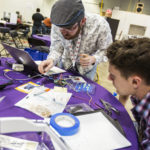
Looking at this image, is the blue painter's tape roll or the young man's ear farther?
the young man's ear

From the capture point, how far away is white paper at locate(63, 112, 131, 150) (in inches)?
21.9

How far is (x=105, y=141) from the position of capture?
0.59m

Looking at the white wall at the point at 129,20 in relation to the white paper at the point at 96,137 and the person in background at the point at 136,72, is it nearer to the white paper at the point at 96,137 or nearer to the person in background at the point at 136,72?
the person in background at the point at 136,72

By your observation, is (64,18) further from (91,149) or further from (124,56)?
(91,149)

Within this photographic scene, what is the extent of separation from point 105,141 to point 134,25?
7232 mm

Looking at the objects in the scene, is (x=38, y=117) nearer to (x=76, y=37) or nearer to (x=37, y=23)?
(x=76, y=37)

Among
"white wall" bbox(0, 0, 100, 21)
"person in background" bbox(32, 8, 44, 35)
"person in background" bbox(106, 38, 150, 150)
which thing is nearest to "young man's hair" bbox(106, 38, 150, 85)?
"person in background" bbox(106, 38, 150, 150)

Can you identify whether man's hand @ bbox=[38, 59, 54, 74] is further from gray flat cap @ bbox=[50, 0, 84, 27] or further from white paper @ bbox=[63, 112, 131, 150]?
white paper @ bbox=[63, 112, 131, 150]

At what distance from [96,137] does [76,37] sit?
0.97m

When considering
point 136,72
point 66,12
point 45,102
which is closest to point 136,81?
point 136,72

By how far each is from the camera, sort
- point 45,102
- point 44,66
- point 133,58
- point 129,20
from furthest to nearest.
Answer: point 129,20, point 44,66, point 45,102, point 133,58

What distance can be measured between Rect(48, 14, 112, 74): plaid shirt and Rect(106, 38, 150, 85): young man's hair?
55cm

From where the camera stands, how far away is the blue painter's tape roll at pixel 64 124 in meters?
0.56

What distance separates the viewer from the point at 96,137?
1.98 feet
